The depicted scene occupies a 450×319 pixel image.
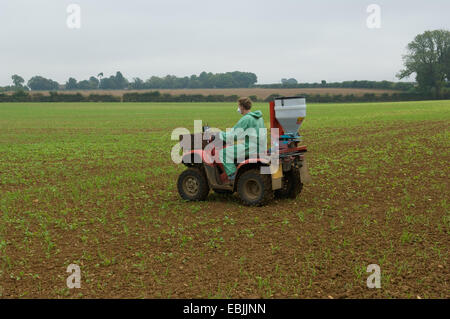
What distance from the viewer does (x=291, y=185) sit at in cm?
859

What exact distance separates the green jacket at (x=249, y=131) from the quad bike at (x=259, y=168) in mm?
252

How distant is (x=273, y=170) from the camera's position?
7676mm

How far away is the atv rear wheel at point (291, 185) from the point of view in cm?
847

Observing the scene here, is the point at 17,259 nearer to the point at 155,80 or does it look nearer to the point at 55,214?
the point at 55,214

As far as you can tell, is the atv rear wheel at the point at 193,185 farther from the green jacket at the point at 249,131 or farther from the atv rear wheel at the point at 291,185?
the atv rear wheel at the point at 291,185

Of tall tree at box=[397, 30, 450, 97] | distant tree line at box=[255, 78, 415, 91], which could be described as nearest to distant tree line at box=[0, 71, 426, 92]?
distant tree line at box=[255, 78, 415, 91]

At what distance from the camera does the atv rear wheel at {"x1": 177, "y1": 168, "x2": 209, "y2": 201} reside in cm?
843

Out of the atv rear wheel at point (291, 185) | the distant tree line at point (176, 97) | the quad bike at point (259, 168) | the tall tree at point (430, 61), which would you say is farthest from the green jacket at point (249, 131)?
the tall tree at point (430, 61)

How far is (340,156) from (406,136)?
236 inches

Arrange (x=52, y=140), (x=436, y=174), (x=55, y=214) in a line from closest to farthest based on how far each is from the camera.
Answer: (x=55, y=214)
(x=436, y=174)
(x=52, y=140)

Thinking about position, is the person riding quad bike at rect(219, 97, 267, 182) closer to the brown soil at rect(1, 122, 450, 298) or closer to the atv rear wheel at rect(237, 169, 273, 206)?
the atv rear wheel at rect(237, 169, 273, 206)

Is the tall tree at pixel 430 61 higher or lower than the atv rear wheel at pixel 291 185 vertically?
higher

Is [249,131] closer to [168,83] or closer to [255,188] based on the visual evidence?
[255,188]
